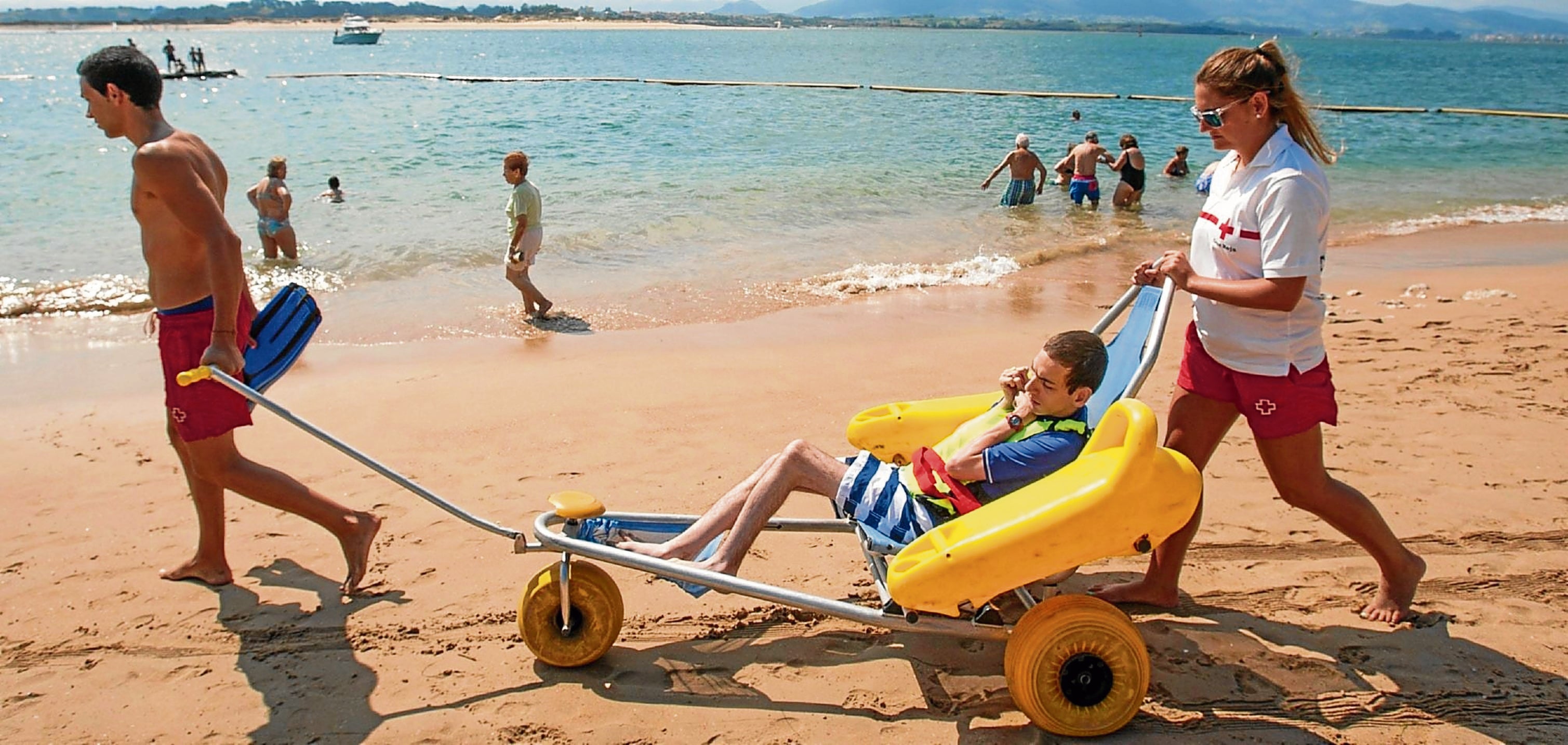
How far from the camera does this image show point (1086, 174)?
14.8 meters

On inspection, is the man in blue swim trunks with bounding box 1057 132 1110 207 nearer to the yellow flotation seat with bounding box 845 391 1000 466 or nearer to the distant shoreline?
the yellow flotation seat with bounding box 845 391 1000 466

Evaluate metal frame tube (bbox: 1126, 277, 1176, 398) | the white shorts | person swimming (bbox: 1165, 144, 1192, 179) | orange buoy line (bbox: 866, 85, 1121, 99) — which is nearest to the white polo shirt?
metal frame tube (bbox: 1126, 277, 1176, 398)

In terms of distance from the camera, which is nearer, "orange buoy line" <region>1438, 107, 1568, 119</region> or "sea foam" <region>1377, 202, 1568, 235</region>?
"sea foam" <region>1377, 202, 1568, 235</region>

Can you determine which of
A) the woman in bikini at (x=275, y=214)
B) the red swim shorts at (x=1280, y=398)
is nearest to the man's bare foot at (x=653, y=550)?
the red swim shorts at (x=1280, y=398)

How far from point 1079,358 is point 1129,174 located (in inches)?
482

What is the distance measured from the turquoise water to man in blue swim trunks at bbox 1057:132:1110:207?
12.4 inches

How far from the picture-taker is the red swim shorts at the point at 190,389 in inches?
145

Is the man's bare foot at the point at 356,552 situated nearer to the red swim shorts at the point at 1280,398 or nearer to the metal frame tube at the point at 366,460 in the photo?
the metal frame tube at the point at 366,460

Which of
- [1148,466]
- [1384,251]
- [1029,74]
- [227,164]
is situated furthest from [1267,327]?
[1029,74]

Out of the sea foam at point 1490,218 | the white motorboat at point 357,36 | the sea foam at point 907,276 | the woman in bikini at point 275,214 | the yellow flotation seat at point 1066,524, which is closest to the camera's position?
the yellow flotation seat at point 1066,524

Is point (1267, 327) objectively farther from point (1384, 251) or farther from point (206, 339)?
point (1384, 251)

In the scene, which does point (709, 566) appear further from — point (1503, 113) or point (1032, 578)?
point (1503, 113)

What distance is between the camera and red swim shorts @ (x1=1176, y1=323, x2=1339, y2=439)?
10.6 feet

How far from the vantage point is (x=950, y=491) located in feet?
11.0
